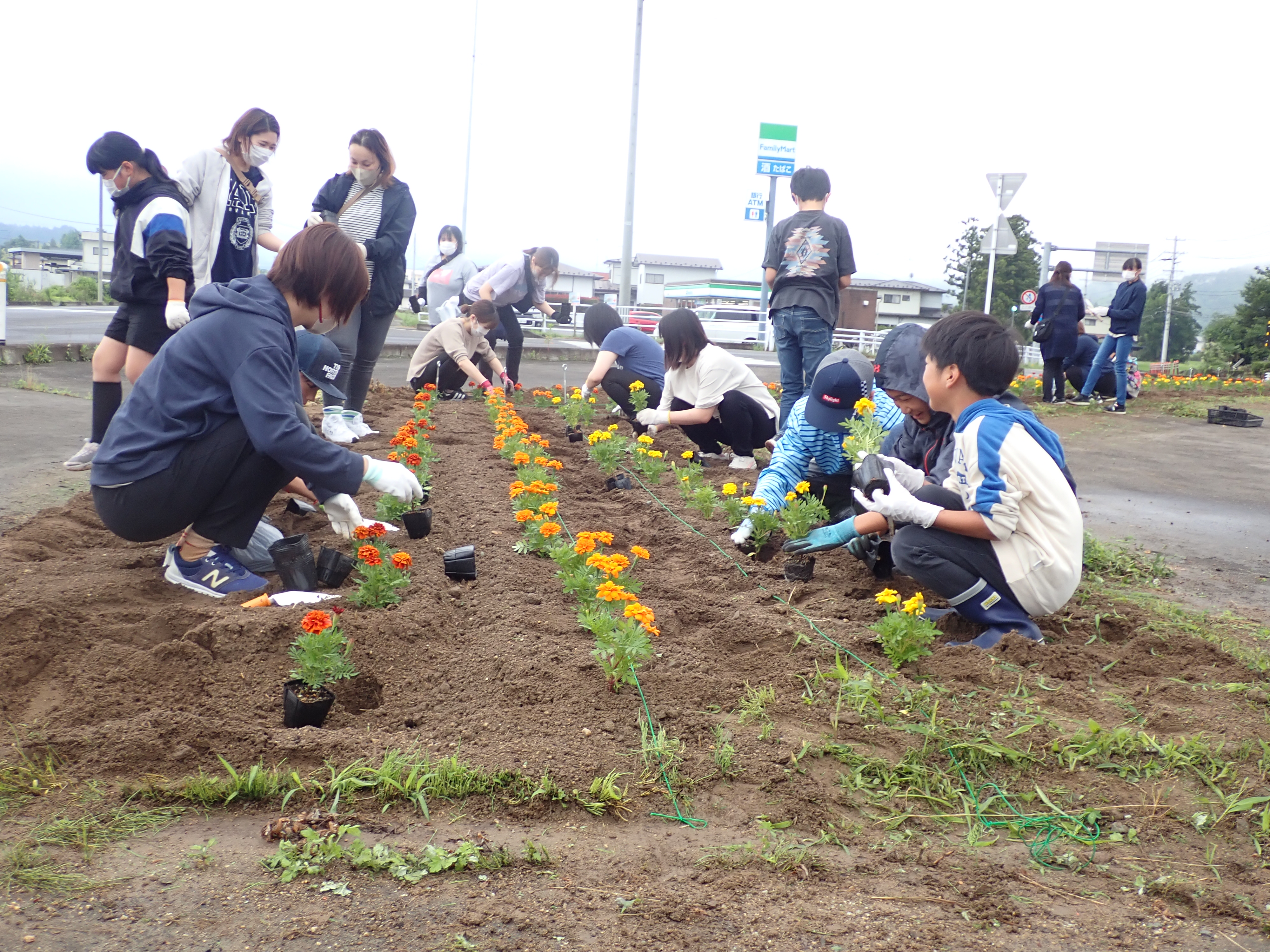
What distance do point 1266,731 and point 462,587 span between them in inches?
103

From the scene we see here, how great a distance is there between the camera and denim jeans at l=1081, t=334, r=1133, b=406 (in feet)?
38.0

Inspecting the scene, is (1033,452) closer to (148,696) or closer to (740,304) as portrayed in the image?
(148,696)

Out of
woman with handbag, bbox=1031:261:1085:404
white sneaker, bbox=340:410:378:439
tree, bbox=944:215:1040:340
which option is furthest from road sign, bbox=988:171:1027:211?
tree, bbox=944:215:1040:340

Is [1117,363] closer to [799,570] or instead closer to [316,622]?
[799,570]

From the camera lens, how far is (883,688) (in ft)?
9.13

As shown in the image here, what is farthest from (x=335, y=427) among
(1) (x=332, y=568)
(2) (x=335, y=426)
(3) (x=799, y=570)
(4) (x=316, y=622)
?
(4) (x=316, y=622)

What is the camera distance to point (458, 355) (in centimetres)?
876

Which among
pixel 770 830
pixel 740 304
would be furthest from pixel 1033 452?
pixel 740 304

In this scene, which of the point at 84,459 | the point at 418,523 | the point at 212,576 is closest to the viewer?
the point at 212,576

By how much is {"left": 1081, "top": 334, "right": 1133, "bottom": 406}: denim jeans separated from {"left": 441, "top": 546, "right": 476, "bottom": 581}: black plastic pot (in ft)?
34.1

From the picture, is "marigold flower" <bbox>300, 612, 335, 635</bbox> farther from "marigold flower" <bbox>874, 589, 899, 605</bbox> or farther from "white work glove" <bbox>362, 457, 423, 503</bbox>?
"marigold flower" <bbox>874, 589, 899, 605</bbox>

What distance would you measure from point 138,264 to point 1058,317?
35.9 ft

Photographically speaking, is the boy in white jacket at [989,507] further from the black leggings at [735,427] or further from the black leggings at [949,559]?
the black leggings at [735,427]

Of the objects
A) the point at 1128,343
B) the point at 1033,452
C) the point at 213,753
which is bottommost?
the point at 213,753
